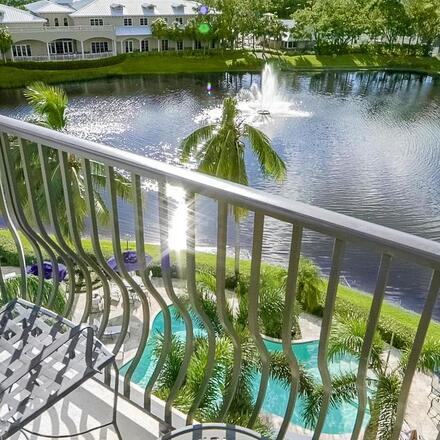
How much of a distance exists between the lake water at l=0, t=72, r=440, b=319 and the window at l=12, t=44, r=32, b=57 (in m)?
6.36

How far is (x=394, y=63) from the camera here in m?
36.6

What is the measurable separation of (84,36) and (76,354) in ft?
121

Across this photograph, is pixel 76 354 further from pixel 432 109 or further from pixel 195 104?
pixel 432 109

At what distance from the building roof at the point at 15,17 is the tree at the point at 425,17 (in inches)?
1083

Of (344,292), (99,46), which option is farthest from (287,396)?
(99,46)

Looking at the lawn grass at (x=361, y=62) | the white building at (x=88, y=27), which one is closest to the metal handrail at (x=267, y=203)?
the white building at (x=88, y=27)

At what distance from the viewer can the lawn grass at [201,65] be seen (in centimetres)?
3064

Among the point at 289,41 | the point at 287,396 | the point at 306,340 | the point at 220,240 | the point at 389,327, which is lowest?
the point at 306,340

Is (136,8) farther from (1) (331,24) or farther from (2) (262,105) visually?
(2) (262,105)

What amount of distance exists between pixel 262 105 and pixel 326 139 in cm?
574

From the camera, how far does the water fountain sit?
74.1ft

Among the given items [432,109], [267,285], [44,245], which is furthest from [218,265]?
[432,109]

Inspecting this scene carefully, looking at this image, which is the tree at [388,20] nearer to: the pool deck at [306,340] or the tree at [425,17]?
the tree at [425,17]

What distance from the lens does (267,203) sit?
1.11 meters
